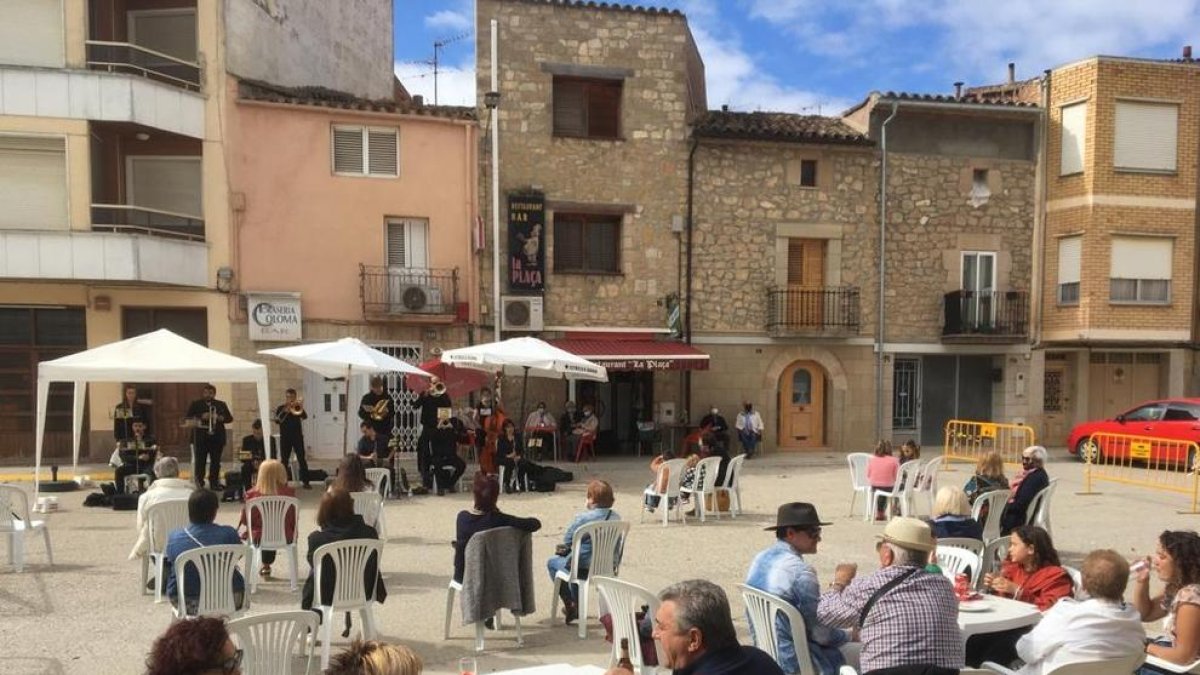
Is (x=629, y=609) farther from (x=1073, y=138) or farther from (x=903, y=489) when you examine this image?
(x=1073, y=138)

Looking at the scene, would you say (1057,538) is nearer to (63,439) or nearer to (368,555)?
(368,555)

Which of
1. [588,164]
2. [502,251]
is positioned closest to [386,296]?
[502,251]

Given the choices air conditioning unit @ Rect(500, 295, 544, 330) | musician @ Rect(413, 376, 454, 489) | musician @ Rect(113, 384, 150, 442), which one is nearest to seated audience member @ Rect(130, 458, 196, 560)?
musician @ Rect(413, 376, 454, 489)

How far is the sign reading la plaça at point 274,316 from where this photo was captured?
1492cm

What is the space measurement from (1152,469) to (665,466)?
467 inches

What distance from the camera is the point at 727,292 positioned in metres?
17.4

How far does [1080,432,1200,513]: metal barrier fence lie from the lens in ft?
38.5

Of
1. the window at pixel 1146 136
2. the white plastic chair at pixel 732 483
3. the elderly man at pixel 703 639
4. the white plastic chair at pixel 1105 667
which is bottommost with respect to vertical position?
the white plastic chair at pixel 732 483

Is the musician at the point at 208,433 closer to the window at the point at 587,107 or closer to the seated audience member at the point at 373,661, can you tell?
the window at the point at 587,107

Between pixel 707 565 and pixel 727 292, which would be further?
pixel 727 292

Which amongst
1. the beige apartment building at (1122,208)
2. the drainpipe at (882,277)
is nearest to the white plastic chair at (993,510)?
the drainpipe at (882,277)

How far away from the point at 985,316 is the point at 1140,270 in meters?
3.76

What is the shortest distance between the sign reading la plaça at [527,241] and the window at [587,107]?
1732 millimetres

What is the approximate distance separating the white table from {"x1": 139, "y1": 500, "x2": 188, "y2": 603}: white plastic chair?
5.69 meters
